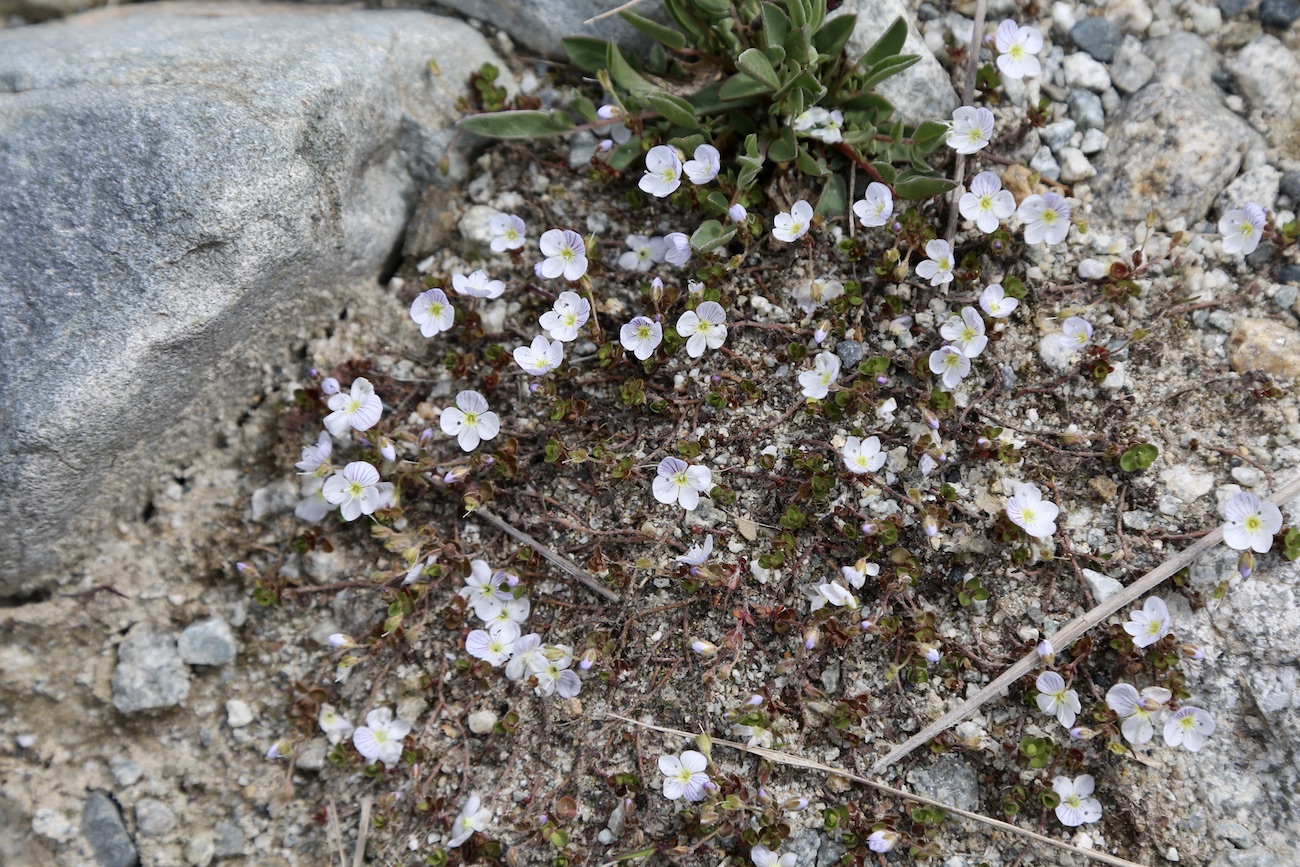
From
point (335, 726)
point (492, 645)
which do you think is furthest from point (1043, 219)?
point (335, 726)

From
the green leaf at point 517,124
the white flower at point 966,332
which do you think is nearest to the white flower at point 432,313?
the green leaf at point 517,124

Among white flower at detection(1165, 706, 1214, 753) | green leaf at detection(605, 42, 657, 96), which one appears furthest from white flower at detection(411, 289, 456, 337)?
white flower at detection(1165, 706, 1214, 753)

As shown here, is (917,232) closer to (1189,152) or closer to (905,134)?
(905,134)

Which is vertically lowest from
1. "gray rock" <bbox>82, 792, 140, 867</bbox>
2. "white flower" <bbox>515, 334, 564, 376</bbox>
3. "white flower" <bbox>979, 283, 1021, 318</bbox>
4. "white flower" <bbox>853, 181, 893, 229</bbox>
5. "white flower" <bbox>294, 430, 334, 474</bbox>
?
"gray rock" <bbox>82, 792, 140, 867</bbox>

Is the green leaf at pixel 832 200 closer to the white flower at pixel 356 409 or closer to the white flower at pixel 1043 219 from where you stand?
the white flower at pixel 1043 219

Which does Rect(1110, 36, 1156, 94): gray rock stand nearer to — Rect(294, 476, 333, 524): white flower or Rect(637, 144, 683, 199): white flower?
Rect(637, 144, 683, 199): white flower

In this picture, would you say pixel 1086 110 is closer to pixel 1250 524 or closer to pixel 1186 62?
pixel 1186 62
